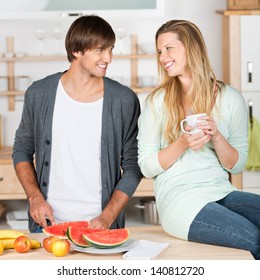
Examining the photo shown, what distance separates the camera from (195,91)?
9.35 ft

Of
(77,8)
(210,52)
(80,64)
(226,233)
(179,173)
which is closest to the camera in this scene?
(226,233)

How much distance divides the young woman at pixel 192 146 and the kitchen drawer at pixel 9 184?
2706mm

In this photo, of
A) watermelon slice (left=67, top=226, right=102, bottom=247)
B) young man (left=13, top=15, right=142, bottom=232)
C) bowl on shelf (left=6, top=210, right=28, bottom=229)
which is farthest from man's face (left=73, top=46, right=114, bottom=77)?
bowl on shelf (left=6, top=210, right=28, bottom=229)

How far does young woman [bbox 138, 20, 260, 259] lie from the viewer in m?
2.68

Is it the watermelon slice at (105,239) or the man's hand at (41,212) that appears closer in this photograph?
the watermelon slice at (105,239)

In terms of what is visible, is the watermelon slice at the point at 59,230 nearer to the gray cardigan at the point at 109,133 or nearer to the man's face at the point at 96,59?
the gray cardigan at the point at 109,133

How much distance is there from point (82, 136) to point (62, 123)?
104mm

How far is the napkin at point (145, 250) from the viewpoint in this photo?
96.2 inches

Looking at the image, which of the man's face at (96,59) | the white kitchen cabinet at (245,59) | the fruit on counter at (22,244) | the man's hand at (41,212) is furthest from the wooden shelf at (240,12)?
the fruit on counter at (22,244)

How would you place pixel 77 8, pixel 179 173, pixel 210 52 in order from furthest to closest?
pixel 210 52, pixel 77 8, pixel 179 173

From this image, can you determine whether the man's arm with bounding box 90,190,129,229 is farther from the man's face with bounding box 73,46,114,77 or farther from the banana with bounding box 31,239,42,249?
the man's face with bounding box 73,46,114,77

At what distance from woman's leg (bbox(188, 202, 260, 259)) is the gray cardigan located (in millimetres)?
531

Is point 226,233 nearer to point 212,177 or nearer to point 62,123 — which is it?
point 212,177

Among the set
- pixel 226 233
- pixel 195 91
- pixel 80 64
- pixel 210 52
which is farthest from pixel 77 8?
pixel 226 233
